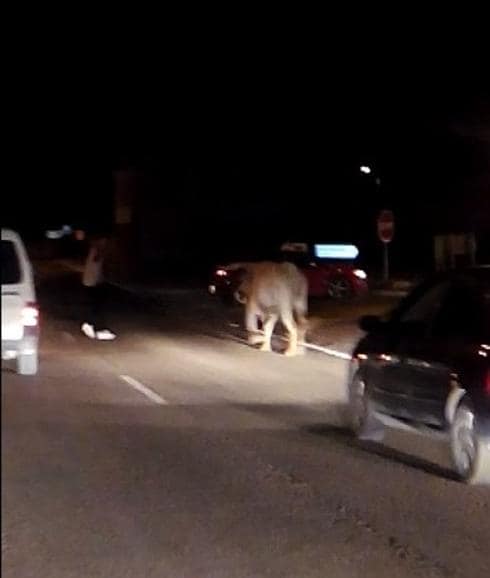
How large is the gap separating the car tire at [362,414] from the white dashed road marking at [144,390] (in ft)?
8.54

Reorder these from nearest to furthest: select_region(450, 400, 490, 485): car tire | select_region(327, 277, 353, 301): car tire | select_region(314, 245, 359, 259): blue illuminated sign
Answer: select_region(450, 400, 490, 485): car tire → select_region(327, 277, 353, 301): car tire → select_region(314, 245, 359, 259): blue illuminated sign

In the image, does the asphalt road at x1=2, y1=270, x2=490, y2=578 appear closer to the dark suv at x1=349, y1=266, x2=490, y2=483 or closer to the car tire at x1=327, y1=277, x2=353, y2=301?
the dark suv at x1=349, y1=266, x2=490, y2=483

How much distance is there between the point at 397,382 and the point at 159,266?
35.4 m

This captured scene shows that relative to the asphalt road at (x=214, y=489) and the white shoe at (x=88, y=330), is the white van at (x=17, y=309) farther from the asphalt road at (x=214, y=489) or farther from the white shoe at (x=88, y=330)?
the white shoe at (x=88, y=330)

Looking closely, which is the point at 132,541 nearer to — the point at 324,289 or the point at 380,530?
the point at 380,530

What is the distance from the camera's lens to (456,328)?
10.6 metres

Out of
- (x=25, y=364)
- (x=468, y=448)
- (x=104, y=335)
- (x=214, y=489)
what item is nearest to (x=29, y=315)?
(x=25, y=364)

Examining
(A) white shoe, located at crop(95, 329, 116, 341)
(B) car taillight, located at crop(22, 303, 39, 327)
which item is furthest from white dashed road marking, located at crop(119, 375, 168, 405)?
(B) car taillight, located at crop(22, 303, 39, 327)

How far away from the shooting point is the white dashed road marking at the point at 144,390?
47.9 feet

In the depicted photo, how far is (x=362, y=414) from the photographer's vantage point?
12.1 metres

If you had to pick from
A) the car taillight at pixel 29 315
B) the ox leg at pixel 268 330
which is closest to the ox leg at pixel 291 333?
the ox leg at pixel 268 330

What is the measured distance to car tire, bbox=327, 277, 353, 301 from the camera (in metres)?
35.1

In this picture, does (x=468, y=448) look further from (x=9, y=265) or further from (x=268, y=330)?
(x=268, y=330)

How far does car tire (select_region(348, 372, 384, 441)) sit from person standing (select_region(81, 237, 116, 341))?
237 centimetres
